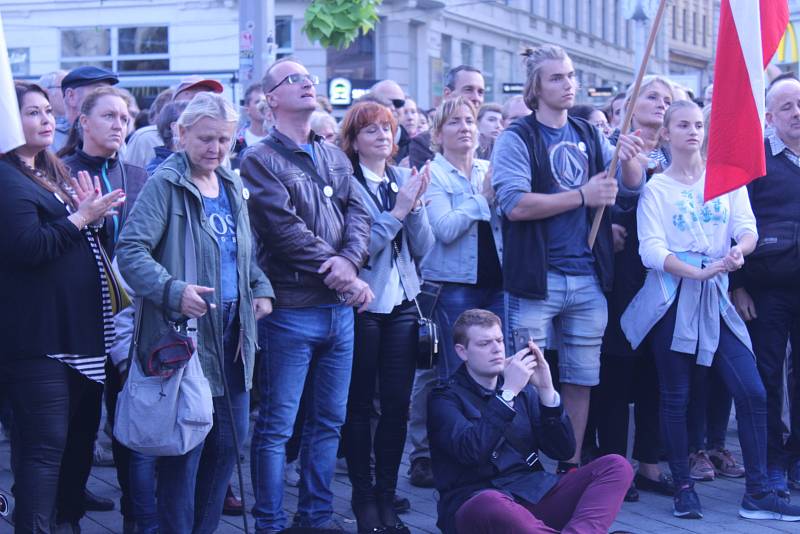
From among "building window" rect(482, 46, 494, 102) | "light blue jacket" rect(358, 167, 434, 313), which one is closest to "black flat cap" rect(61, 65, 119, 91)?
"light blue jacket" rect(358, 167, 434, 313)

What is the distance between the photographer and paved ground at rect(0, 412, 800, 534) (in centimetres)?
597

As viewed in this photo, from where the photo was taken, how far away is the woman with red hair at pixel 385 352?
589 cm

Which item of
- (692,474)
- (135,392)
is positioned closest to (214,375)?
(135,392)

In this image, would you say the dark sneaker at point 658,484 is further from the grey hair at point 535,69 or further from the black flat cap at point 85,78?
the black flat cap at point 85,78

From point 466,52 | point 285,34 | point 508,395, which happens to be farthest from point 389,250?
point 466,52

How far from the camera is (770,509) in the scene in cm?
616

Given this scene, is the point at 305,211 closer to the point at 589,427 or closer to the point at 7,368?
the point at 7,368

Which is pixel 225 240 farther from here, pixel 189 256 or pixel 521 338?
pixel 521 338

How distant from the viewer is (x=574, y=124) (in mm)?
6453

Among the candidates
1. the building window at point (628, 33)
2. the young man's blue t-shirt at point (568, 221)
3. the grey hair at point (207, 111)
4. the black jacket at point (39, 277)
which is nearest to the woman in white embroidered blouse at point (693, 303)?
the young man's blue t-shirt at point (568, 221)

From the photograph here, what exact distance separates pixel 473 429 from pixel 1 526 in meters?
2.42

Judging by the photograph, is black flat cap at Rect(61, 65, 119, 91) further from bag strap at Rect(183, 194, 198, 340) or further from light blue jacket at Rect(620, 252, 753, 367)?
light blue jacket at Rect(620, 252, 753, 367)

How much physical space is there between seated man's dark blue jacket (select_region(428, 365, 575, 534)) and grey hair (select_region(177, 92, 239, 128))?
152cm

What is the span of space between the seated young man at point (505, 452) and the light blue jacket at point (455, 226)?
0.98m
